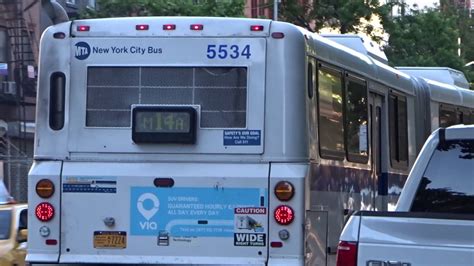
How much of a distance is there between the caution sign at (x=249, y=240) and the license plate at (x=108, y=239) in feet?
3.74

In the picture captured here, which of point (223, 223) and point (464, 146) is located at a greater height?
point (464, 146)

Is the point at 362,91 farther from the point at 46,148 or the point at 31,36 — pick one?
the point at 31,36

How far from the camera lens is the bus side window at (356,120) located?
1144 cm

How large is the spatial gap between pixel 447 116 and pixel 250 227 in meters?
9.65

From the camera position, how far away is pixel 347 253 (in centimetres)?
541

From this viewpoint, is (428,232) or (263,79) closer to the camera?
(428,232)

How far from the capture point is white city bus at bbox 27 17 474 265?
9.49 meters

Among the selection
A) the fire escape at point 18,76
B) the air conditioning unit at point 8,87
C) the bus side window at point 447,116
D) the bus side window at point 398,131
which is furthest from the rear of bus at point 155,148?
the air conditioning unit at point 8,87

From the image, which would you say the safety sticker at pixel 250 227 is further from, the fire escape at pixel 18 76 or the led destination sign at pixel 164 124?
the fire escape at pixel 18 76

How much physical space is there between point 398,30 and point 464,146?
31.1m

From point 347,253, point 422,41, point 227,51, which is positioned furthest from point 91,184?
point 422,41

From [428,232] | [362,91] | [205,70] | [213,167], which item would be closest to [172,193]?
[213,167]

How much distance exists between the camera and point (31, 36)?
1289 inches

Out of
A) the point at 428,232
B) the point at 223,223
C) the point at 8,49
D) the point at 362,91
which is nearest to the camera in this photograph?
the point at 428,232
